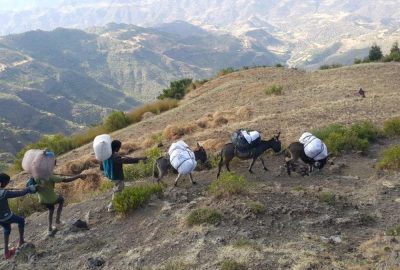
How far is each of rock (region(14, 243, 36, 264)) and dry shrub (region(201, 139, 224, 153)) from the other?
6.74 meters

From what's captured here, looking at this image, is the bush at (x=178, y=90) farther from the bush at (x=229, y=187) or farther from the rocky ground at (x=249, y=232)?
the bush at (x=229, y=187)

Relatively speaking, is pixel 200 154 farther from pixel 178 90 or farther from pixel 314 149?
pixel 178 90

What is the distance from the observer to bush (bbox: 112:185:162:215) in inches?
387

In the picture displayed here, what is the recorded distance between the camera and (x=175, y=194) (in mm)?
10508

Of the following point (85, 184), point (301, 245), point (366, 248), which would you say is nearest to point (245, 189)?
point (301, 245)

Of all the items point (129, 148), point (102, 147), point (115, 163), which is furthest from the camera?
point (129, 148)

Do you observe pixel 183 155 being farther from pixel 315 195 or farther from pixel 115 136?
pixel 115 136

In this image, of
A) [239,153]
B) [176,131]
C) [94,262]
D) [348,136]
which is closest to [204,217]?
[94,262]

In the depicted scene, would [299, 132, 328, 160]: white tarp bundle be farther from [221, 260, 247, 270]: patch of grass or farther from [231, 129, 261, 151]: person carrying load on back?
[221, 260, 247, 270]: patch of grass

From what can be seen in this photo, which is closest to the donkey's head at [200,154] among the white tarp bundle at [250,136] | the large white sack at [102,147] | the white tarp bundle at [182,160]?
the white tarp bundle at [182,160]

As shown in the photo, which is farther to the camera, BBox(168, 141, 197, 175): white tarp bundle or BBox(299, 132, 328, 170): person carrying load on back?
BBox(299, 132, 328, 170): person carrying load on back

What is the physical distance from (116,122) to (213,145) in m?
14.9

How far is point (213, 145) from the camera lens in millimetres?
14680

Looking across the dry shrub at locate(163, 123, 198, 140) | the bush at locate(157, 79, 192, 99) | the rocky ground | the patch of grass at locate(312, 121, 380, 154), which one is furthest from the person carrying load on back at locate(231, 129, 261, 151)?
the bush at locate(157, 79, 192, 99)
